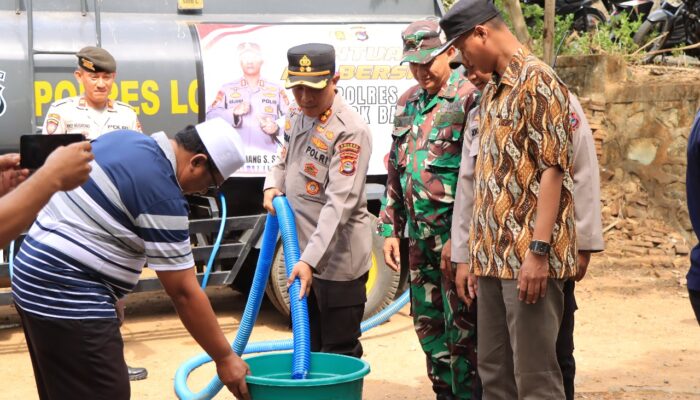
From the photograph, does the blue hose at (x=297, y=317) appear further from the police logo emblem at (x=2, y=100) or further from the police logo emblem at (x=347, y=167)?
the police logo emblem at (x=2, y=100)

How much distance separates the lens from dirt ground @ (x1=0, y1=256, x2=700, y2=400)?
6.41 meters

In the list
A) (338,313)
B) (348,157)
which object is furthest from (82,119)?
(338,313)

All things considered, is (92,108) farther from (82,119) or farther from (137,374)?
(137,374)

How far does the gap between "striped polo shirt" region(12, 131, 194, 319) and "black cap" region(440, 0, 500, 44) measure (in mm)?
1271

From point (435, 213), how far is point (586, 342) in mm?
2885

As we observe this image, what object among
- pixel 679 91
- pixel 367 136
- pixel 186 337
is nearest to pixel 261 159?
pixel 186 337

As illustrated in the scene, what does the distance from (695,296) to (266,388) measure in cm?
164

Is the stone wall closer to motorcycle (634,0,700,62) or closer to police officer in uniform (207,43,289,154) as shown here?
motorcycle (634,0,700,62)

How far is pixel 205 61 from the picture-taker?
7480mm

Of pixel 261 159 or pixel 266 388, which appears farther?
pixel 261 159

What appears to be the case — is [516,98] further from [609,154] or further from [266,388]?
[609,154]

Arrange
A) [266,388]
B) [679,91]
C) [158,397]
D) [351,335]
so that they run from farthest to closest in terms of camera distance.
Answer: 1. [679,91]
2. [158,397]
3. [351,335]
4. [266,388]

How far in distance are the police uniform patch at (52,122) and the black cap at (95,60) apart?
36 centimetres

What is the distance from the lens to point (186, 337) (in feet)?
25.8
